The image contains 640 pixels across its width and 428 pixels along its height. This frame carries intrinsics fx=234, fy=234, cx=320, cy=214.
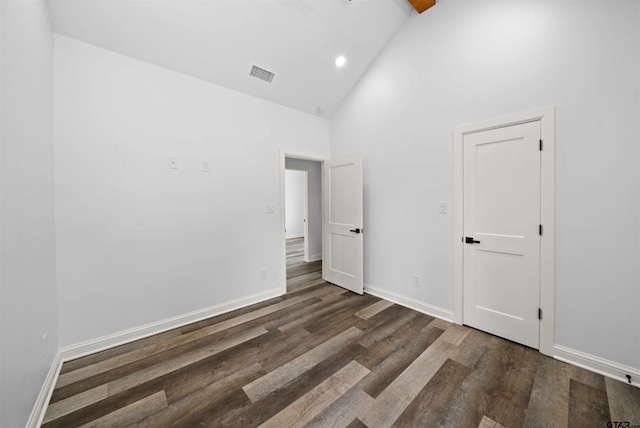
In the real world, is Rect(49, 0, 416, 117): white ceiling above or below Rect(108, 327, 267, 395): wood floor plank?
above

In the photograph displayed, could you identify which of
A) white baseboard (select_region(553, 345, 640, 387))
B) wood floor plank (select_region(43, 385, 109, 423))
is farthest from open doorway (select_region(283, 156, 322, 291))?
white baseboard (select_region(553, 345, 640, 387))

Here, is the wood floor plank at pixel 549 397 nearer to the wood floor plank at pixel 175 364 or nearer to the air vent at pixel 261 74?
the wood floor plank at pixel 175 364

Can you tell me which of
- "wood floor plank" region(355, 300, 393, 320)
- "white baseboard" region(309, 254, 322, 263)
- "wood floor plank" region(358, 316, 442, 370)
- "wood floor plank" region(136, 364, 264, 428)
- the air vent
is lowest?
"wood floor plank" region(136, 364, 264, 428)

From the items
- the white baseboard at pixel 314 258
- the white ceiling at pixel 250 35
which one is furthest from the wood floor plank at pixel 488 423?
the white baseboard at pixel 314 258

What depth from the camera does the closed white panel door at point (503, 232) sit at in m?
2.11

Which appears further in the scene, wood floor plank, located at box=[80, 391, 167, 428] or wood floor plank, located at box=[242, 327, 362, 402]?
wood floor plank, located at box=[242, 327, 362, 402]

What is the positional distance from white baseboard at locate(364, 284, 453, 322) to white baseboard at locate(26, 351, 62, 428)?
3168 millimetres

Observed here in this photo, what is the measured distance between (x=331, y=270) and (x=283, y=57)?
3085 millimetres

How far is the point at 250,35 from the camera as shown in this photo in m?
2.51

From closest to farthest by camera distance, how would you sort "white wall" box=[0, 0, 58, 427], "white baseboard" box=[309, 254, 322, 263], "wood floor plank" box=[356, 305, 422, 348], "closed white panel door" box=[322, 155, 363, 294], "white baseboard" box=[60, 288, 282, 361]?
"white wall" box=[0, 0, 58, 427] → "white baseboard" box=[60, 288, 282, 361] → "wood floor plank" box=[356, 305, 422, 348] → "closed white panel door" box=[322, 155, 363, 294] → "white baseboard" box=[309, 254, 322, 263]

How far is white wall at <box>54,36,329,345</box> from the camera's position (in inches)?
80.6

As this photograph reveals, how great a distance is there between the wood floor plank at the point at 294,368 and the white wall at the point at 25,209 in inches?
47.4

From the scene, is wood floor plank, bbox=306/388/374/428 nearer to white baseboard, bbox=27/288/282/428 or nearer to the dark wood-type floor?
the dark wood-type floor

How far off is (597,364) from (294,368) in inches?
93.3
